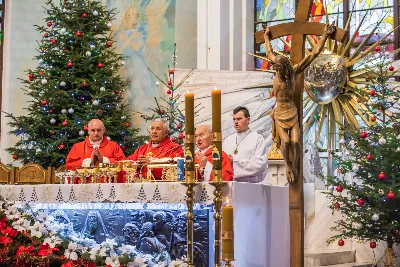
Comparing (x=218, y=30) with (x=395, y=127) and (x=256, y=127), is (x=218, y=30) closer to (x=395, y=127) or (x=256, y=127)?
(x=256, y=127)

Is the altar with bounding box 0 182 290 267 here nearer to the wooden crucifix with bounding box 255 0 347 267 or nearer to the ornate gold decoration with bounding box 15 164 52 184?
the wooden crucifix with bounding box 255 0 347 267

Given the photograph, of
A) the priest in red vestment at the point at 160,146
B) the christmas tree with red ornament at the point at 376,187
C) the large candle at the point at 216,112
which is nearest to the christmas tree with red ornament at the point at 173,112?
the priest in red vestment at the point at 160,146

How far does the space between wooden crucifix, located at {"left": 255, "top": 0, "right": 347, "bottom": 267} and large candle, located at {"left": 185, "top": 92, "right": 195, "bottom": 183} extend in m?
2.70

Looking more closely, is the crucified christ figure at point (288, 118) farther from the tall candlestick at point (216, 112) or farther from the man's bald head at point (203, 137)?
the tall candlestick at point (216, 112)

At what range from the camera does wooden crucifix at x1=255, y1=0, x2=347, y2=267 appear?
661 centimetres

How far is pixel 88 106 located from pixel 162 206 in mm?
5547

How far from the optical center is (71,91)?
12.1m

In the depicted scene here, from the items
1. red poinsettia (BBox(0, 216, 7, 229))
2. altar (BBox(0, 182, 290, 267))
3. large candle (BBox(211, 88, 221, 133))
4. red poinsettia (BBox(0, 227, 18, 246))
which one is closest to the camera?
large candle (BBox(211, 88, 221, 133))

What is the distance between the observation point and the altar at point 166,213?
6355 mm

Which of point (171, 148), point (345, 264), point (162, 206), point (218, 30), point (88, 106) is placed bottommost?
point (345, 264)

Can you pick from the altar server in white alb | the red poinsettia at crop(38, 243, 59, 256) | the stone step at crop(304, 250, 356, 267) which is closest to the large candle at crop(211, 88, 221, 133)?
the red poinsettia at crop(38, 243, 59, 256)

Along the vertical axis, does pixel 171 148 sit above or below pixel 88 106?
below

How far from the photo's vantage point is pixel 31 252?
5637mm

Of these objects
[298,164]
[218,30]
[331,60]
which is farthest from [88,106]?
[298,164]
